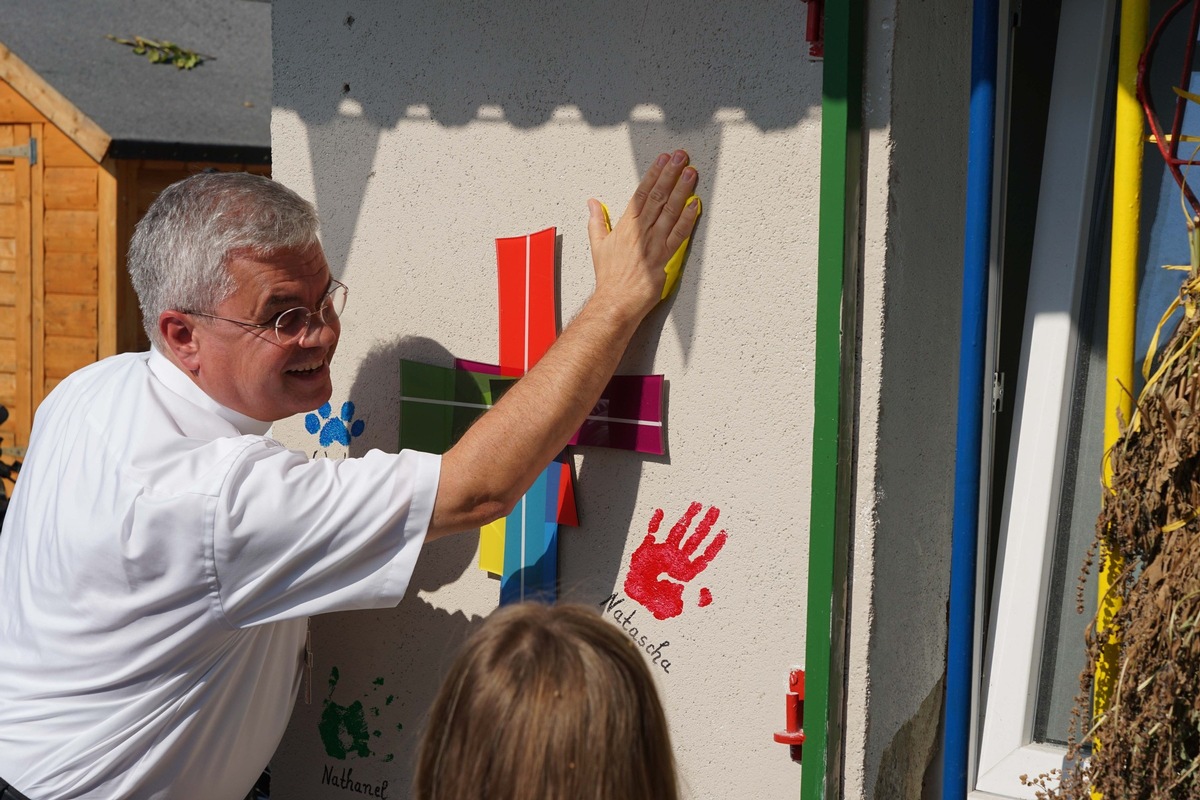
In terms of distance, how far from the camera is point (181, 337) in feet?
6.81

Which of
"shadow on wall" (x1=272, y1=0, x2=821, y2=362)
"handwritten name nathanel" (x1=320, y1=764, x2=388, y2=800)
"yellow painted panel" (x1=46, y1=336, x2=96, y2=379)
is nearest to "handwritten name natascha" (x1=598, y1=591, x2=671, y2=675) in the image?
"shadow on wall" (x1=272, y1=0, x2=821, y2=362)

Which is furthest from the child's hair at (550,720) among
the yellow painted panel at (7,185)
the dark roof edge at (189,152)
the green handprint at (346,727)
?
the yellow painted panel at (7,185)

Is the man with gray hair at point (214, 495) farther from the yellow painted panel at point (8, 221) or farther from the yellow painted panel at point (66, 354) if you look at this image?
the yellow painted panel at point (8, 221)

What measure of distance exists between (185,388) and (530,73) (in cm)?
87

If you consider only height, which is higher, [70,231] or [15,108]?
[15,108]

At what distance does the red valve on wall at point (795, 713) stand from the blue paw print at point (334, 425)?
1.09 m

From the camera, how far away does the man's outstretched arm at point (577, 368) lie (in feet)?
6.29

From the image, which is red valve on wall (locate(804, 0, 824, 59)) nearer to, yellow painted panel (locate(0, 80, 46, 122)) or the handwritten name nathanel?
the handwritten name nathanel

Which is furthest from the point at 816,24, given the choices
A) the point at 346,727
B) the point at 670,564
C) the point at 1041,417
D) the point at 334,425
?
the point at 346,727

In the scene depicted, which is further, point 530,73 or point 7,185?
point 7,185

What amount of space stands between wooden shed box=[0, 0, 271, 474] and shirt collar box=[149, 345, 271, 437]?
5323 mm

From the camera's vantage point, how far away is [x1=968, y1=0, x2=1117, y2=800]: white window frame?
2057 mm

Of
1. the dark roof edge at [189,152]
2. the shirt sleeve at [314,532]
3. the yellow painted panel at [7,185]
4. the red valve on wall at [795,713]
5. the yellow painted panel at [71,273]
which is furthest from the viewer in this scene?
the yellow painted panel at [7,185]

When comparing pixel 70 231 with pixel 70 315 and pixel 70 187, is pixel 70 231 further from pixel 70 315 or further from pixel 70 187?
pixel 70 315
